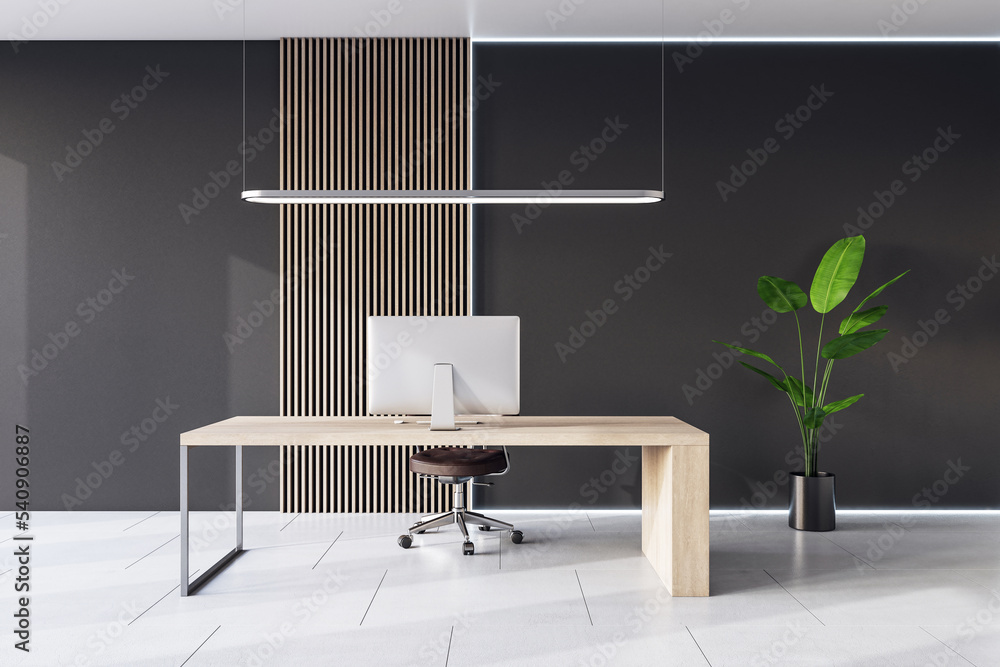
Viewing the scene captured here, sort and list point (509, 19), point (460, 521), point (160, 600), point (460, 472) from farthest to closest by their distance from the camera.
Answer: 1. point (509, 19)
2. point (460, 521)
3. point (460, 472)
4. point (160, 600)

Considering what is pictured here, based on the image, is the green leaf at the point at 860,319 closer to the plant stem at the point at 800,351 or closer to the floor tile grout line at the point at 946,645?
the plant stem at the point at 800,351

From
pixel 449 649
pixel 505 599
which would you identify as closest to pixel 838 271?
pixel 505 599

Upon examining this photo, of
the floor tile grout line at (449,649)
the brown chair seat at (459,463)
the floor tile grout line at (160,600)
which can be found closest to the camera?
the floor tile grout line at (449,649)

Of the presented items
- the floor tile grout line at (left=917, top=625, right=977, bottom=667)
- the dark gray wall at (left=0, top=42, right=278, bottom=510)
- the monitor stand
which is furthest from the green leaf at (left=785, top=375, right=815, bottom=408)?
the dark gray wall at (left=0, top=42, right=278, bottom=510)

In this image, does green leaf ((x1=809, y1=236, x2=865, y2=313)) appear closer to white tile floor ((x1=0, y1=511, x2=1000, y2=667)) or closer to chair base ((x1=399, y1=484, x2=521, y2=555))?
white tile floor ((x1=0, y1=511, x2=1000, y2=667))

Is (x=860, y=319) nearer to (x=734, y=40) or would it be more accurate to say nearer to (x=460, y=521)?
(x=734, y=40)

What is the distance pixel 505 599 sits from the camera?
122 inches

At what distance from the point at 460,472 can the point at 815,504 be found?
85.0 inches

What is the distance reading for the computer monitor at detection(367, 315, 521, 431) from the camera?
3.30 metres

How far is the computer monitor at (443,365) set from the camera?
3.30 metres

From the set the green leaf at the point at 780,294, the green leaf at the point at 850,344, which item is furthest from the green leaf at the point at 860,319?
the green leaf at the point at 780,294

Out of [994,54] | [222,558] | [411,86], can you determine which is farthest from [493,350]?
[994,54]

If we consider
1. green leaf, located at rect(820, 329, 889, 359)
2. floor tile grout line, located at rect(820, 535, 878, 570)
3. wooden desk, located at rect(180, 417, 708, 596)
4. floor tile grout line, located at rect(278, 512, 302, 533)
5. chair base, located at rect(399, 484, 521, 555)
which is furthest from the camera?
floor tile grout line, located at rect(278, 512, 302, 533)

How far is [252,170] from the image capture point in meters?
4.89
